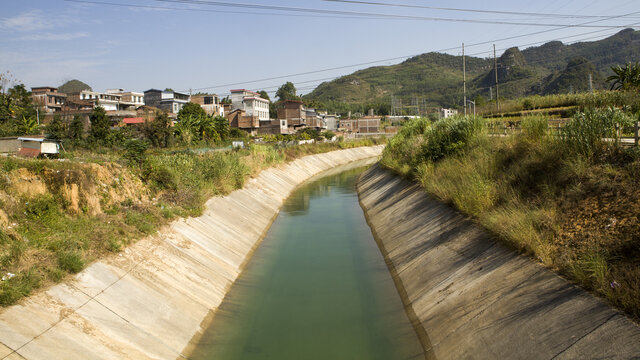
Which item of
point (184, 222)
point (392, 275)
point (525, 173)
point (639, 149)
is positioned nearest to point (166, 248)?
point (184, 222)

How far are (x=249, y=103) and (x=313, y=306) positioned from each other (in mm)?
77578

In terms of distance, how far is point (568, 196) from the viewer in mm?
11273

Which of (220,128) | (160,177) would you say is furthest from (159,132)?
(160,177)

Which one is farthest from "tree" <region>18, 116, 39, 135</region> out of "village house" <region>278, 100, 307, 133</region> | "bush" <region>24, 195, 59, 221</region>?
"village house" <region>278, 100, 307, 133</region>

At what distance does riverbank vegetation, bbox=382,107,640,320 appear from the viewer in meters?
8.38

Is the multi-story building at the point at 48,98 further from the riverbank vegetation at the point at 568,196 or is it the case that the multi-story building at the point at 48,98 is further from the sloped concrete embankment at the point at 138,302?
the riverbank vegetation at the point at 568,196

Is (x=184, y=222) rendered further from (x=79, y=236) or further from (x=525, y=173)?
(x=525, y=173)

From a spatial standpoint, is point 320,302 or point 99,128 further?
point 99,128

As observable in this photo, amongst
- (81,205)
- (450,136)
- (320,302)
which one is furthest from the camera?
(450,136)

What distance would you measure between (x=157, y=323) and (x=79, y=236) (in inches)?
132

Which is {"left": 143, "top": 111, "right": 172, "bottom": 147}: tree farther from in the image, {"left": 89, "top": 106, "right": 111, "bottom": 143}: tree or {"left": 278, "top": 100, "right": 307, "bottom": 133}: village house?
{"left": 278, "top": 100, "right": 307, "bottom": 133}: village house

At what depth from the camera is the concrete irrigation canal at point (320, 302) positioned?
8117mm

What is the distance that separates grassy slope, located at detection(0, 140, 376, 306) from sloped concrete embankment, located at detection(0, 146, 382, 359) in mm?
409

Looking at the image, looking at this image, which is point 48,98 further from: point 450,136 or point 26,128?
point 450,136
